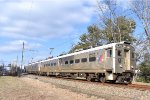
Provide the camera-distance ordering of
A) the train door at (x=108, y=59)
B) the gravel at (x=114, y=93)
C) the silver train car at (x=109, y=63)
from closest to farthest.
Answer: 1. the gravel at (x=114, y=93)
2. the silver train car at (x=109, y=63)
3. the train door at (x=108, y=59)

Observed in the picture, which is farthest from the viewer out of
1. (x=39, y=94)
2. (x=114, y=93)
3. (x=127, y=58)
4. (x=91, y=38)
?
(x=91, y=38)

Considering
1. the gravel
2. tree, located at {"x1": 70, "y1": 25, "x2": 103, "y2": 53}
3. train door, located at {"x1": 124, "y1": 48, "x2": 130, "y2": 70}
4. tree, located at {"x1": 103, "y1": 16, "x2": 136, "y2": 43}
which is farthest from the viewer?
tree, located at {"x1": 70, "y1": 25, "x2": 103, "y2": 53}

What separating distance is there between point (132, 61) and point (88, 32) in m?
47.2

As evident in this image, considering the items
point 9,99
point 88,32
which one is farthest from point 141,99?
point 88,32

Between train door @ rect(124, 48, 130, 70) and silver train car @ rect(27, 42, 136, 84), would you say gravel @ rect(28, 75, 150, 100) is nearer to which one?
silver train car @ rect(27, 42, 136, 84)

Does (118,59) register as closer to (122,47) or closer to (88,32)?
(122,47)

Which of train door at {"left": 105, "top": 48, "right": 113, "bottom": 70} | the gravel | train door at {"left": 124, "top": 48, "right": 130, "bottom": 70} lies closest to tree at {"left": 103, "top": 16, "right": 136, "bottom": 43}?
train door at {"left": 124, "top": 48, "right": 130, "bottom": 70}

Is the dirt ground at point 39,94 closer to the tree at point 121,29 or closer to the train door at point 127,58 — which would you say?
the train door at point 127,58

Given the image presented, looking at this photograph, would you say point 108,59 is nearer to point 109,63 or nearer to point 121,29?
point 109,63

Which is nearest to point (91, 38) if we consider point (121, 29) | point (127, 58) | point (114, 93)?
point (121, 29)

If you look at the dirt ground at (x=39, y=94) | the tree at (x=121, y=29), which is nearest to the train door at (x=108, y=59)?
the dirt ground at (x=39, y=94)

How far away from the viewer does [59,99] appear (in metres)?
15.8

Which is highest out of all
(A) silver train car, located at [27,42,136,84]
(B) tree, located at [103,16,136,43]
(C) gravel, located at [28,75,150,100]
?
(B) tree, located at [103,16,136,43]

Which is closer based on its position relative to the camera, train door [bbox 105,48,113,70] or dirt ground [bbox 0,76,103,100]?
dirt ground [bbox 0,76,103,100]
